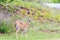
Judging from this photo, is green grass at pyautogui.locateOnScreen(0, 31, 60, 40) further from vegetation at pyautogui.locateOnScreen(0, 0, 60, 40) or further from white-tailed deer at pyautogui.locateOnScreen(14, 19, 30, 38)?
white-tailed deer at pyautogui.locateOnScreen(14, 19, 30, 38)

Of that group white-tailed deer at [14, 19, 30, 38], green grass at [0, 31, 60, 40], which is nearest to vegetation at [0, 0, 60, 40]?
green grass at [0, 31, 60, 40]

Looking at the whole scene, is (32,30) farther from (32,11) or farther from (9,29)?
(32,11)

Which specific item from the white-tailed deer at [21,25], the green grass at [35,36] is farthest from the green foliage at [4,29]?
the white-tailed deer at [21,25]

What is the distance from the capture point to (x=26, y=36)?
1574 centimetres

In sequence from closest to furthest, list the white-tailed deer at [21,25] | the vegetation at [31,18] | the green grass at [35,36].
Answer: the green grass at [35,36] < the white-tailed deer at [21,25] < the vegetation at [31,18]

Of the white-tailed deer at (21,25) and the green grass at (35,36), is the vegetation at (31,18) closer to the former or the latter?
the green grass at (35,36)

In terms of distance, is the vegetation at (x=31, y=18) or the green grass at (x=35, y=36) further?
the vegetation at (x=31, y=18)

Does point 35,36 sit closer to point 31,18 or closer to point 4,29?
point 4,29

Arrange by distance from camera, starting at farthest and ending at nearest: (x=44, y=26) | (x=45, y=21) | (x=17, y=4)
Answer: (x=17, y=4) → (x=45, y=21) → (x=44, y=26)

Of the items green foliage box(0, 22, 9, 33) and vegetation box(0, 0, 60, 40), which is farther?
green foliage box(0, 22, 9, 33)

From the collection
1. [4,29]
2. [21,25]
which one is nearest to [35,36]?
[21,25]

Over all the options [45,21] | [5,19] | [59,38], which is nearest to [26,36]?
[59,38]

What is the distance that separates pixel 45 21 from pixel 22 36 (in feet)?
22.6

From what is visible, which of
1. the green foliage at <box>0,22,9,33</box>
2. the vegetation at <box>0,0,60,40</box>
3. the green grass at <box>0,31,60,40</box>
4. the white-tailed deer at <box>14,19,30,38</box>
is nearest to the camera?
the green grass at <box>0,31,60,40</box>
